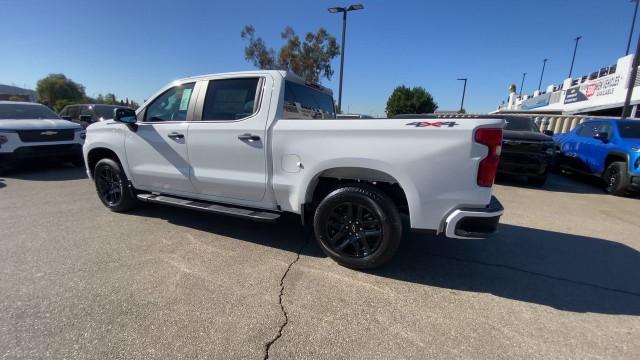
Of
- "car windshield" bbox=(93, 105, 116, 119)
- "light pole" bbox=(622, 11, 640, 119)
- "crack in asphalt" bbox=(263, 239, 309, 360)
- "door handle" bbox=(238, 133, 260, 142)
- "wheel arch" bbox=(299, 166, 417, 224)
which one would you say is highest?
"light pole" bbox=(622, 11, 640, 119)

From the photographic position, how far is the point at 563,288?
107 inches

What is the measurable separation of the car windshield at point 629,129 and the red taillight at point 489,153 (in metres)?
6.87

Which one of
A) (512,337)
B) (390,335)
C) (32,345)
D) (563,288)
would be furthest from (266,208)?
(563,288)

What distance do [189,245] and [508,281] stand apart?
10.9ft

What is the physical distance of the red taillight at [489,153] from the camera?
2289 mm

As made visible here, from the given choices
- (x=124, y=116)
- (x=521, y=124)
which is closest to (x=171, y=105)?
(x=124, y=116)

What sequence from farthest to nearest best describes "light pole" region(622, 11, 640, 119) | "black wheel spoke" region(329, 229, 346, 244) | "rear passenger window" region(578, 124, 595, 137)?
"light pole" region(622, 11, 640, 119) < "rear passenger window" region(578, 124, 595, 137) < "black wheel spoke" region(329, 229, 346, 244)

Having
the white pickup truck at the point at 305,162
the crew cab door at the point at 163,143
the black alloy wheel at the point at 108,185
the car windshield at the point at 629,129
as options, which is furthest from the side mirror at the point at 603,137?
the black alloy wheel at the point at 108,185

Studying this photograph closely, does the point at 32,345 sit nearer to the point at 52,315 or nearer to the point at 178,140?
the point at 52,315

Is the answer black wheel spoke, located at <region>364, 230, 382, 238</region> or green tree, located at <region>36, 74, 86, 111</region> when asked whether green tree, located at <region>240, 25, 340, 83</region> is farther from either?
green tree, located at <region>36, 74, 86, 111</region>

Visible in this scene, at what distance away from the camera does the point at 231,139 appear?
3.21 metres

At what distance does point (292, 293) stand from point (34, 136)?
826cm

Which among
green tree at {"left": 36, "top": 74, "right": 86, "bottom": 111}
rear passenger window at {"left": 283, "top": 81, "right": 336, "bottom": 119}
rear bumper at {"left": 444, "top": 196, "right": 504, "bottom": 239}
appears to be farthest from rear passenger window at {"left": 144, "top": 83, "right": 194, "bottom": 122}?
green tree at {"left": 36, "top": 74, "right": 86, "bottom": 111}

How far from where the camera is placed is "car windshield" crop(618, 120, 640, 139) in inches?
260
